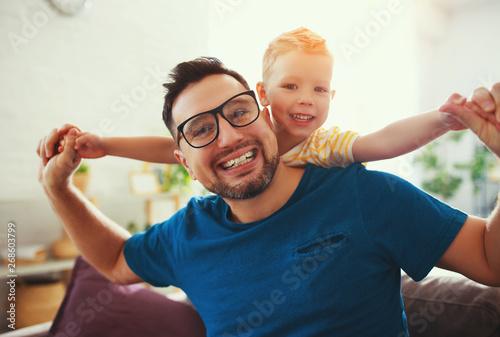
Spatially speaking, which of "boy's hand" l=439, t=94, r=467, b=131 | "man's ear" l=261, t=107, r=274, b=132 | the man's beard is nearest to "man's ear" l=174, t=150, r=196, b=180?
the man's beard

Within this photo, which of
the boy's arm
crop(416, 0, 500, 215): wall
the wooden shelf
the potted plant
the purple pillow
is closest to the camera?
the boy's arm

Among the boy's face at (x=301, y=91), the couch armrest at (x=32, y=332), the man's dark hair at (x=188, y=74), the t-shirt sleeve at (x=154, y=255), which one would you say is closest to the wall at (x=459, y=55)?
the boy's face at (x=301, y=91)

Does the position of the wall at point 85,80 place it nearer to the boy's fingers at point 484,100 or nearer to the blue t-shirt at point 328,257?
the blue t-shirt at point 328,257

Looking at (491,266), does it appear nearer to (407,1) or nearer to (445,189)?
(445,189)

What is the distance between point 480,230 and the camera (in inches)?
37.4

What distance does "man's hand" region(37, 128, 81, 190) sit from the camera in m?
1.28

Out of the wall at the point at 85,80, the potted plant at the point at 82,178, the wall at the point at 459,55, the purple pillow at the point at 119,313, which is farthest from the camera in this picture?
the wall at the point at 459,55

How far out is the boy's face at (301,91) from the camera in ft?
4.06

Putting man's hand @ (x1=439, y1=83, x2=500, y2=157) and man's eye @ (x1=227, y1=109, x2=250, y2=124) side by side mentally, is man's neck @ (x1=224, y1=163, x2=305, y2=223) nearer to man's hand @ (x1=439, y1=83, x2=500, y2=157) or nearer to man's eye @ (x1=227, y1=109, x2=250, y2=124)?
man's eye @ (x1=227, y1=109, x2=250, y2=124)

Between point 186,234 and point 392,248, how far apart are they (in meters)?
0.68

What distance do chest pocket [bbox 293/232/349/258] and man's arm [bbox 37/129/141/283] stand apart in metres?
0.72

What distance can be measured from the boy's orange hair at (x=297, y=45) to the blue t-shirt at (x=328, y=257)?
395 mm

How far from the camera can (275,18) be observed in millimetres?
4660

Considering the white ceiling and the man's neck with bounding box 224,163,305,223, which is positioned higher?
the white ceiling
